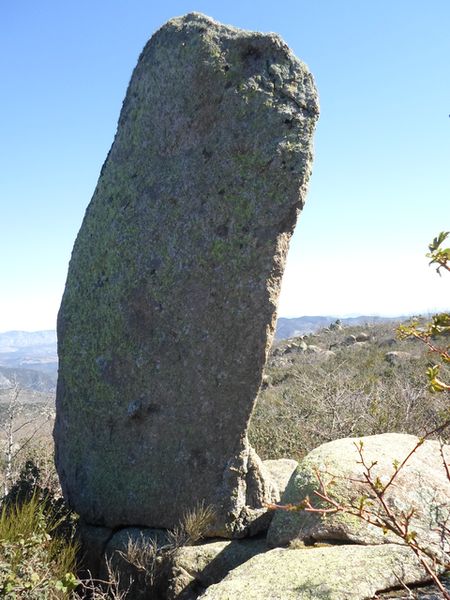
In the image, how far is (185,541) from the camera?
4.59 metres

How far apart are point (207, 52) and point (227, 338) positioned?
236 cm

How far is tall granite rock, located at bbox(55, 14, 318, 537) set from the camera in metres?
4.60

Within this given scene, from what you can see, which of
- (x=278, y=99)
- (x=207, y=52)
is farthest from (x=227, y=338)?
(x=207, y=52)

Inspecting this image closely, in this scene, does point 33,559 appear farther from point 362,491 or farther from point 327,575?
point 362,491

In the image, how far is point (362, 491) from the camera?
3689 millimetres

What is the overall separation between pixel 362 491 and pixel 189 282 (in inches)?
81.5

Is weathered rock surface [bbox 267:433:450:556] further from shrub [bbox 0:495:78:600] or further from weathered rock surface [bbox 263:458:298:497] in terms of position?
shrub [bbox 0:495:78:600]

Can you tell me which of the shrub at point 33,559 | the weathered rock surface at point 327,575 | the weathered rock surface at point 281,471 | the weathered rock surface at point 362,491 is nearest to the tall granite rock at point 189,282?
the weathered rock surface at point 281,471

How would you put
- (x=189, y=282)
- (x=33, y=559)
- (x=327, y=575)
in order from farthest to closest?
(x=189, y=282) < (x=33, y=559) < (x=327, y=575)

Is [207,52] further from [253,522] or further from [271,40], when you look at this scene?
[253,522]

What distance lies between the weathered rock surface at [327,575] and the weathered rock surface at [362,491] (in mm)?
272

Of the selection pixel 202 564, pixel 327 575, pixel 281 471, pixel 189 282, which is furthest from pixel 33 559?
pixel 281 471

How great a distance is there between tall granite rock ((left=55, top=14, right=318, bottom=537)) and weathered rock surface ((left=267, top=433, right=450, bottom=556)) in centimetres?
64

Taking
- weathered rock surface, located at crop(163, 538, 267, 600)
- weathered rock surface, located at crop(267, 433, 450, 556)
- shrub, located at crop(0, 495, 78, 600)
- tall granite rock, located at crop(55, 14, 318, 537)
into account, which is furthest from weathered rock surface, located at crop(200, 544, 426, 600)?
tall granite rock, located at crop(55, 14, 318, 537)
